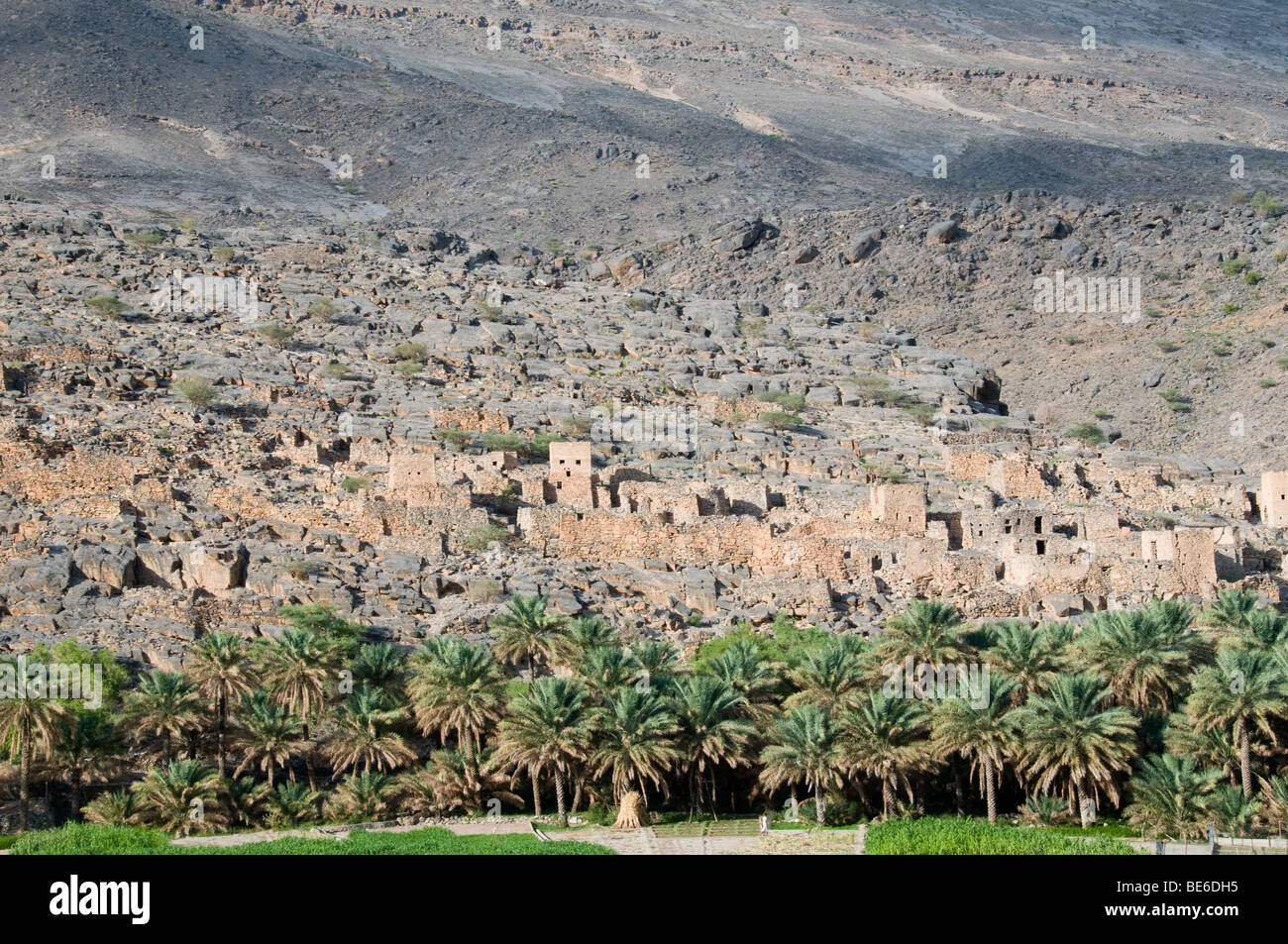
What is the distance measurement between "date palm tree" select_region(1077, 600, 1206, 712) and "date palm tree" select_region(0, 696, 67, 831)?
64.5 feet

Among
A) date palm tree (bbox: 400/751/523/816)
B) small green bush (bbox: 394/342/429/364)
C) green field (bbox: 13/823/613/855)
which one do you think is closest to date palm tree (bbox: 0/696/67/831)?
green field (bbox: 13/823/613/855)

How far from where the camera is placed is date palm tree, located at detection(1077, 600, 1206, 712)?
105 ft

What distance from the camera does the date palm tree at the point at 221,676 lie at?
31359 mm

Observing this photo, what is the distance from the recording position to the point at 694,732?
30781mm

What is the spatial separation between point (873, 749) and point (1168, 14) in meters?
152

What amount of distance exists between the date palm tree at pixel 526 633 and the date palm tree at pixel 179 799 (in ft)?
24.5

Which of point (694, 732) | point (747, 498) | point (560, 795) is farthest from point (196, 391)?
point (694, 732)

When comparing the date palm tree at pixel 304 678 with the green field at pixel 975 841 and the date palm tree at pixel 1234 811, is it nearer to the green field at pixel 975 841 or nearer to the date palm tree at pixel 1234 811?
the green field at pixel 975 841

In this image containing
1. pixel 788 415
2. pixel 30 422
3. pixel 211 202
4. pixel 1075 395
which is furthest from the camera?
pixel 211 202

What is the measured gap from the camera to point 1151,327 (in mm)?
78625

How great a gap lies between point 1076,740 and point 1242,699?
10.3ft
